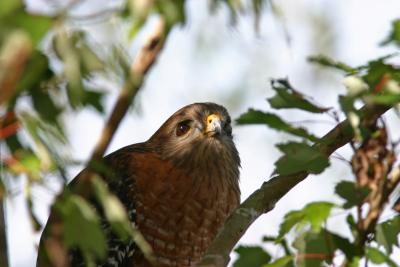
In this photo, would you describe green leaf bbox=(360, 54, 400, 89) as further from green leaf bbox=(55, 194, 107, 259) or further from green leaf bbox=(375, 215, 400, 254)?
green leaf bbox=(55, 194, 107, 259)

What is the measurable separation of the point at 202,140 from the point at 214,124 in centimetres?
25

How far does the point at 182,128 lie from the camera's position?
25.9ft

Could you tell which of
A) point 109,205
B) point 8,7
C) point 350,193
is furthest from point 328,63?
point 8,7

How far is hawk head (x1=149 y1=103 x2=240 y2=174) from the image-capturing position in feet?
25.0

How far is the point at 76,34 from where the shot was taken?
2.86m

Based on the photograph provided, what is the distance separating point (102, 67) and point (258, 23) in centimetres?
74

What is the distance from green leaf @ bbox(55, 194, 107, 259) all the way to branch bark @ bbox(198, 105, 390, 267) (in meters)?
1.98

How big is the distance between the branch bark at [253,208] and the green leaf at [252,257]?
0.87 m

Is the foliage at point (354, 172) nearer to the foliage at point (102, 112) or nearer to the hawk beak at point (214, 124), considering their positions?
the foliage at point (102, 112)

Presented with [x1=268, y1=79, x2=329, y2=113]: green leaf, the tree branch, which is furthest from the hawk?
the tree branch

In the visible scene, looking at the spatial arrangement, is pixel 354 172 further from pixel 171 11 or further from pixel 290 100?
pixel 171 11

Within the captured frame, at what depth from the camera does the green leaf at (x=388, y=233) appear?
3557mm

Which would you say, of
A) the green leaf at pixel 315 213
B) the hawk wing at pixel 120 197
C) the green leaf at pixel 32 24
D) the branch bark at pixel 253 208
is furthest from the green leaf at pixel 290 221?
the hawk wing at pixel 120 197

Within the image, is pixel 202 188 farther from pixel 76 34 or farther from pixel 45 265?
pixel 76 34
